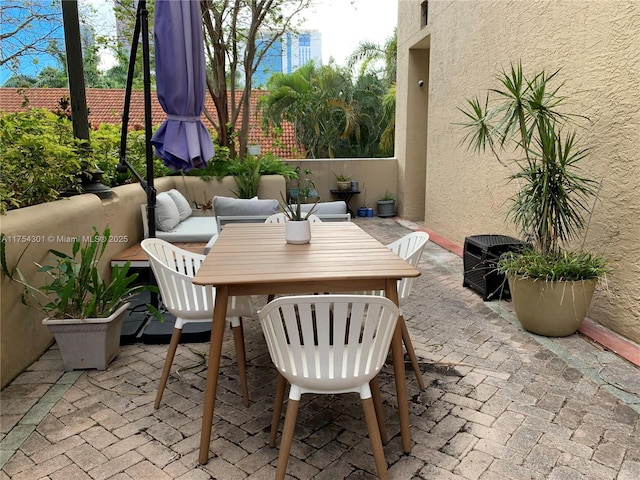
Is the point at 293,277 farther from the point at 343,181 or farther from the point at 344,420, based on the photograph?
the point at 343,181

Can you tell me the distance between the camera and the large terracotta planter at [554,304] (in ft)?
11.0

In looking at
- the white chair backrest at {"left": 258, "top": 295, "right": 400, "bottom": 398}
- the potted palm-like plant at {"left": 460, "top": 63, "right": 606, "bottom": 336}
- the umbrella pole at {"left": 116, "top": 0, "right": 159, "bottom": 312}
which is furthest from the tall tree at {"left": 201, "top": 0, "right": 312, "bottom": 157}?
the white chair backrest at {"left": 258, "top": 295, "right": 400, "bottom": 398}

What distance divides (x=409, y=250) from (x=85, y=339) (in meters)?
2.13

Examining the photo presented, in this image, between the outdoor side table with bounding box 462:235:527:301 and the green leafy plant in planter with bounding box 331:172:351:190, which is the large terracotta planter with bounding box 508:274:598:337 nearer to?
the outdoor side table with bounding box 462:235:527:301

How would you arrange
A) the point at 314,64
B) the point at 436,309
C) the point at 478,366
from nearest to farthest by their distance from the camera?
the point at 478,366, the point at 436,309, the point at 314,64

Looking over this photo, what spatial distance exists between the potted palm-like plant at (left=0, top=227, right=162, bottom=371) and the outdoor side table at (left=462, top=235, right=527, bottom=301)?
9.78 ft

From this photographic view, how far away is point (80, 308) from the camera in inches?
113

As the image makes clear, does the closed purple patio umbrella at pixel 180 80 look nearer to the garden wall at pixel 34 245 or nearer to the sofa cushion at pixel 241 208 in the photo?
the garden wall at pixel 34 245

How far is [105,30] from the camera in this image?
923cm

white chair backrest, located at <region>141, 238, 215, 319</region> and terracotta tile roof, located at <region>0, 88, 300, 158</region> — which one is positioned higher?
terracotta tile roof, located at <region>0, 88, 300, 158</region>

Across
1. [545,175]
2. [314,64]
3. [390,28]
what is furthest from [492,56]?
[390,28]

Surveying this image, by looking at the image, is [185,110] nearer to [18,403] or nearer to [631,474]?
[18,403]

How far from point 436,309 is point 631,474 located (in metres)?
2.24

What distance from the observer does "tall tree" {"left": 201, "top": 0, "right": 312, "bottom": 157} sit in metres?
8.38
